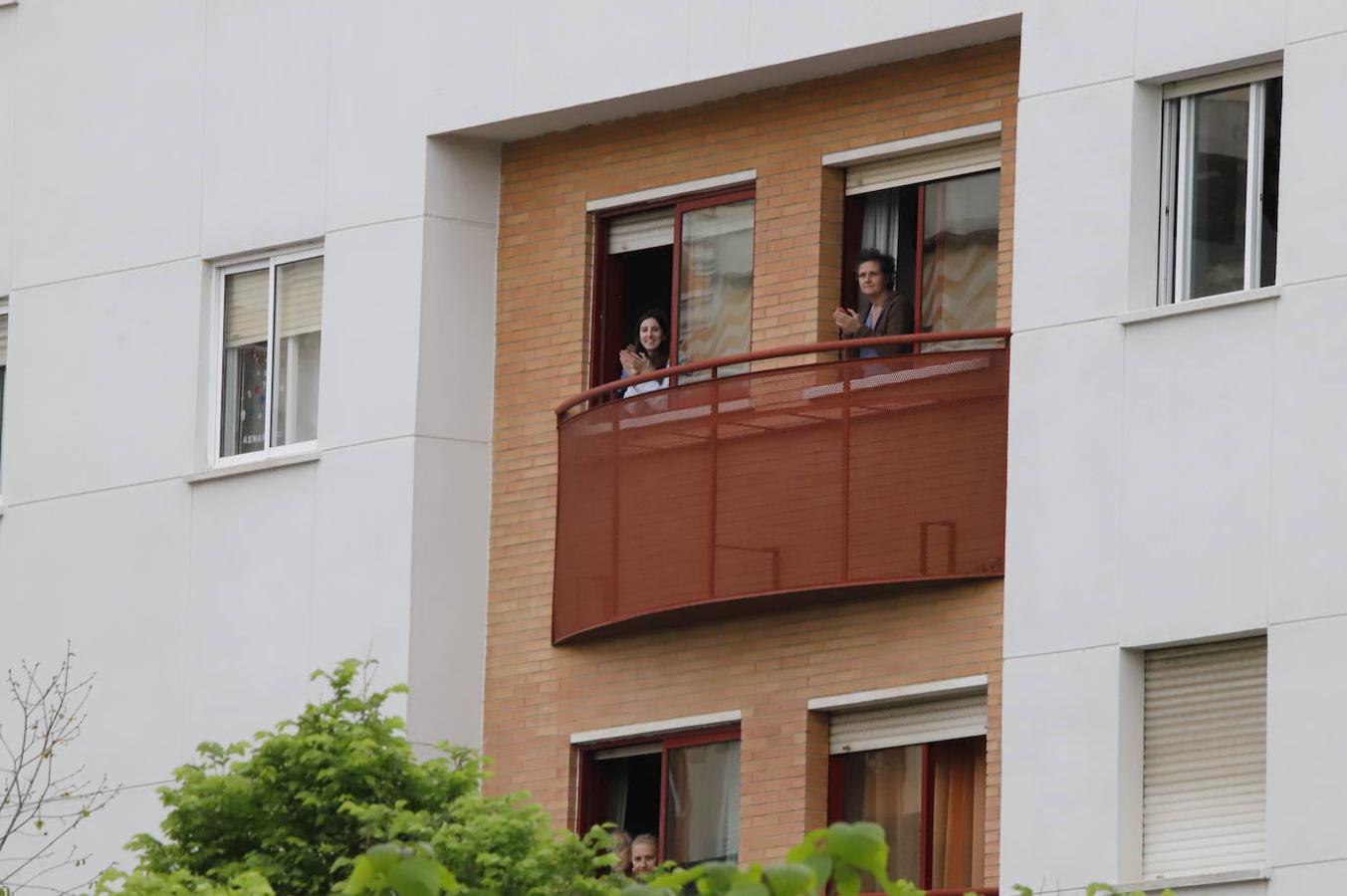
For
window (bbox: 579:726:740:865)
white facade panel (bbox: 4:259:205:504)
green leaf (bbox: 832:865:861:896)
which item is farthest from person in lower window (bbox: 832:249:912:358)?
green leaf (bbox: 832:865:861:896)

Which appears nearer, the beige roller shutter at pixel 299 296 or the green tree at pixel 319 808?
the green tree at pixel 319 808

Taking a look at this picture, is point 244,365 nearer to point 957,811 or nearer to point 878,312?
point 878,312

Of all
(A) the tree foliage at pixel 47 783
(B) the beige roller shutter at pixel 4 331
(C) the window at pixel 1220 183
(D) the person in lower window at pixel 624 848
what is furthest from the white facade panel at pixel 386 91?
(C) the window at pixel 1220 183

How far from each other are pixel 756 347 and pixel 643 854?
148 inches

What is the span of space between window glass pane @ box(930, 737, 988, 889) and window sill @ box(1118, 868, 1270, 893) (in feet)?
6.89

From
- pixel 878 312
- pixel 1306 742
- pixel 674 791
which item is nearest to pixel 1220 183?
pixel 878 312

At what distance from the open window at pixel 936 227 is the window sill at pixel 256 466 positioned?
4704 millimetres

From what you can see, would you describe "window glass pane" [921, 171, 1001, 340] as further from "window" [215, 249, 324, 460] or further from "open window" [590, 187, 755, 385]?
"window" [215, 249, 324, 460]

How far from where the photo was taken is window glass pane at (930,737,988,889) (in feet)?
81.0

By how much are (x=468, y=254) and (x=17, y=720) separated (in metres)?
5.60

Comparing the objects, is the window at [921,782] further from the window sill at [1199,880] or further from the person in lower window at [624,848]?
the window sill at [1199,880]

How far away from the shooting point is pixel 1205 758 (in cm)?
2289

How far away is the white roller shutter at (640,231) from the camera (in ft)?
89.8

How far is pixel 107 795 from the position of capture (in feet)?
94.6
